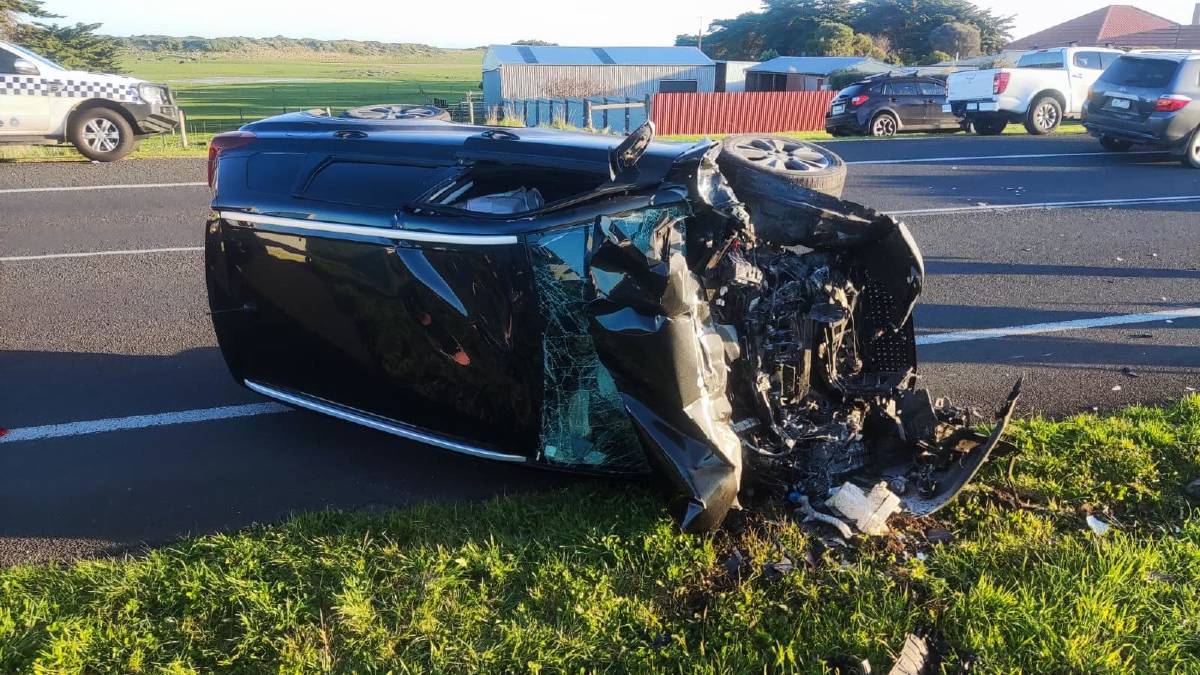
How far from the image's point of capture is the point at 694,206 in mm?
3221

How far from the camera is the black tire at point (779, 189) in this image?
3361 mm

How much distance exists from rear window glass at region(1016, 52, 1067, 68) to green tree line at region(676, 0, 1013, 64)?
38.2 metres

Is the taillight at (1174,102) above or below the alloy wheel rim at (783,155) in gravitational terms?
above

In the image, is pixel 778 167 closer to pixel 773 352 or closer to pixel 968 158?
pixel 773 352

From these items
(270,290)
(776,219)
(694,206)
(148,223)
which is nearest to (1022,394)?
(776,219)

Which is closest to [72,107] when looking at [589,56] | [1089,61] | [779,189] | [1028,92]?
[779,189]

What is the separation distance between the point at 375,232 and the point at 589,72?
4527 centimetres

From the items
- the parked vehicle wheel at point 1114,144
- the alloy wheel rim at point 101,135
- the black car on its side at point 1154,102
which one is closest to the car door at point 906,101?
the parked vehicle wheel at point 1114,144

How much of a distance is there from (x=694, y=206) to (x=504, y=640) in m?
1.66

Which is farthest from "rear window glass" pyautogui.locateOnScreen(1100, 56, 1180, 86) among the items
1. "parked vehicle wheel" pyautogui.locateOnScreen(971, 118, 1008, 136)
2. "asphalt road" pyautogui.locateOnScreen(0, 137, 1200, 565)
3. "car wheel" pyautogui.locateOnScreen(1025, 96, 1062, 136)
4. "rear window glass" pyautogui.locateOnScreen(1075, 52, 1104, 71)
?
"rear window glass" pyautogui.locateOnScreen(1075, 52, 1104, 71)

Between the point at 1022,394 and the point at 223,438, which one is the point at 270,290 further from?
the point at 1022,394

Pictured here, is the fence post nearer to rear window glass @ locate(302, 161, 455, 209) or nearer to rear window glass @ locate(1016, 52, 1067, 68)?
rear window glass @ locate(302, 161, 455, 209)

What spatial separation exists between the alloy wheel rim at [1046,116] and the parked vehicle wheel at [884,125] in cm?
322

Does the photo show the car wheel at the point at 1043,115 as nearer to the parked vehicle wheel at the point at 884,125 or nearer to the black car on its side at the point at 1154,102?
the parked vehicle wheel at the point at 884,125
